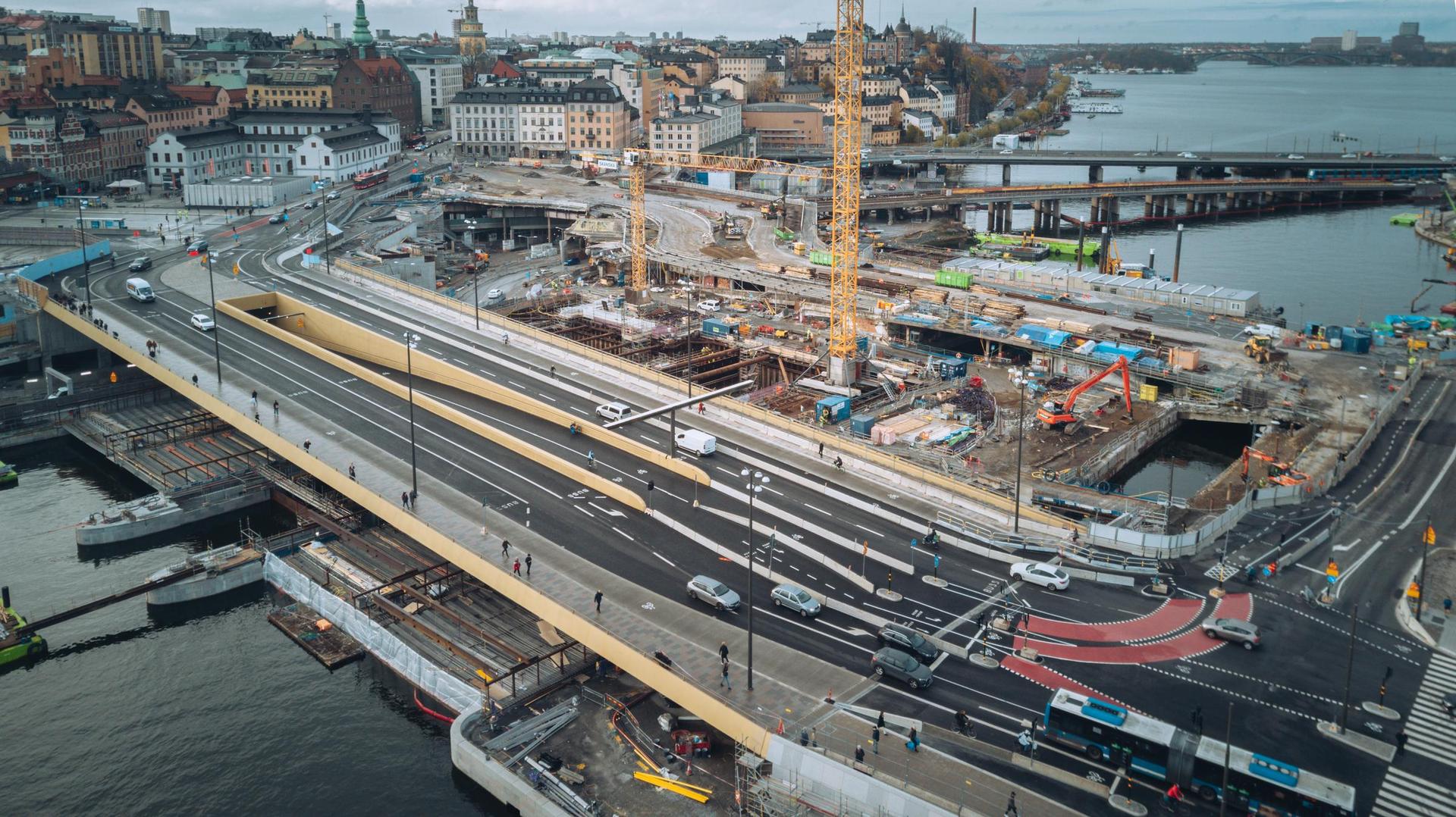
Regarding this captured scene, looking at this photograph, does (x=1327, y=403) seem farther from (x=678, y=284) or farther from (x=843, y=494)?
(x=678, y=284)

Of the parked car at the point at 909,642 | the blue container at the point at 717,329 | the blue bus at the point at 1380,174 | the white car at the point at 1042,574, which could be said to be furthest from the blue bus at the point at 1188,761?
the blue bus at the point at 1380,174

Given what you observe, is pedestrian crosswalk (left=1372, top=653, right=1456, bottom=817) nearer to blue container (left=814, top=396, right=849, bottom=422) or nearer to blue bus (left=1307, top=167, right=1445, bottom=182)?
Result: blue container (left=814, top=396, right=849, bottom=422)

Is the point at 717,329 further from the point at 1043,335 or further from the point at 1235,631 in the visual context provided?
the point at 1235,631

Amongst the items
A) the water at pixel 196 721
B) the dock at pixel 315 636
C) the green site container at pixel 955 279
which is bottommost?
the water at pixel 196 721

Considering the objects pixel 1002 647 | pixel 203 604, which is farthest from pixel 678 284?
pixel 1002 647

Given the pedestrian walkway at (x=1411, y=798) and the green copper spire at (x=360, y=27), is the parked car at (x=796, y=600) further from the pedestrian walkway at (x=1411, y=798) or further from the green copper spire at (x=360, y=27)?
the green copper spire at (x=360, y=27)
